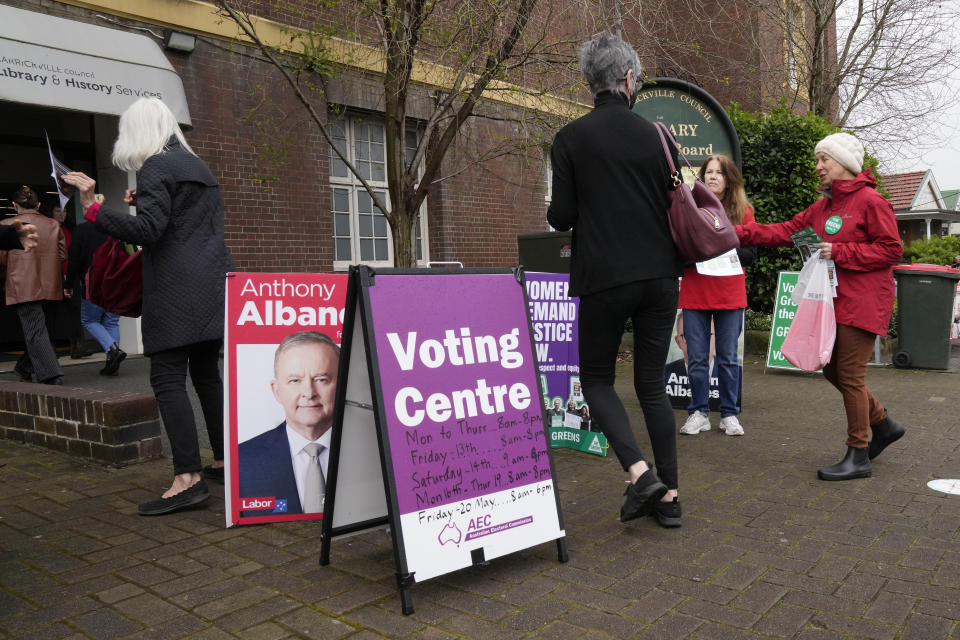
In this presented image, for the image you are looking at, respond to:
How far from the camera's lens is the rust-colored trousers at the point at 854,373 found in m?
4.23

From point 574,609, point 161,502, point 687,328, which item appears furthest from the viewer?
point 687,328

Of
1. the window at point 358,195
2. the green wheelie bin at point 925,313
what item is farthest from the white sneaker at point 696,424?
the window at point 358,195

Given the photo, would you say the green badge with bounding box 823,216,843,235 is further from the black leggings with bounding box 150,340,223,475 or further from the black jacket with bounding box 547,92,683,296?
the black leggings with bounding box 150,340,223,475

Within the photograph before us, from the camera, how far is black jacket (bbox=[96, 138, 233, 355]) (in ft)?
12.3

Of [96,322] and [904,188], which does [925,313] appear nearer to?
[96,322]

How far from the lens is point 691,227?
11.2 ft

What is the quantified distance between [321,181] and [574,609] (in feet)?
29.4

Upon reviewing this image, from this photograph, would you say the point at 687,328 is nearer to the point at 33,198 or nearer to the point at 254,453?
the point at 254,453

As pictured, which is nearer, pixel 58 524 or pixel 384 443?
pixel 384 443

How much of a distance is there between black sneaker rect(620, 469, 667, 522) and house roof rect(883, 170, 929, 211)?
3666 cm

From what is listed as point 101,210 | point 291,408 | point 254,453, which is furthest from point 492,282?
point 101,210

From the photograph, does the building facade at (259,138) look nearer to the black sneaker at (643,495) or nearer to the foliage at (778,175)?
the foliage at (778,175)

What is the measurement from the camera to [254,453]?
377 cm

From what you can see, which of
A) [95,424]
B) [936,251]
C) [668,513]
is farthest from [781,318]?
[936,251]
